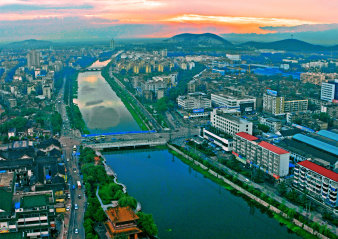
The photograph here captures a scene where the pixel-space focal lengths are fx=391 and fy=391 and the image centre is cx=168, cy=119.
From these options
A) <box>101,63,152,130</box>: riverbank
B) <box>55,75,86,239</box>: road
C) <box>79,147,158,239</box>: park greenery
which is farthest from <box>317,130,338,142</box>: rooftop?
<box>55,75,86,239</box>: road

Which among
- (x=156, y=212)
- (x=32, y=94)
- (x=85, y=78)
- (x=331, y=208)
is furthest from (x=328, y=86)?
(x=85, y=78)

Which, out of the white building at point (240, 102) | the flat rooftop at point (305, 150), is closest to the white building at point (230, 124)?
the flat rooftop at point (305, 150)

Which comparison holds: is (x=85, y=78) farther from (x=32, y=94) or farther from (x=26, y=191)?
(x=26, y=191)

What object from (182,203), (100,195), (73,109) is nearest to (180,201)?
(182,203)

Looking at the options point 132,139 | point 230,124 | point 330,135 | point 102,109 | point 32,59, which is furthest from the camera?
point 32,59

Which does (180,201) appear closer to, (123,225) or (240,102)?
(123,225)

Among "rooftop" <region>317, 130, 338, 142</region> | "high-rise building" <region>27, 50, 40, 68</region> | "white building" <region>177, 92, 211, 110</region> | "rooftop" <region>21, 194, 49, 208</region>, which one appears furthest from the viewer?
"high-rise building" <region>27, 50, 40, 68</region>

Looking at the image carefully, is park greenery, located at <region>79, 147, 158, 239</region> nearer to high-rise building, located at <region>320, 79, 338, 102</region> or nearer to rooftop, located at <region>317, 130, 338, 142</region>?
rooftop, located at <region>317, 130, 338, 142</region>
